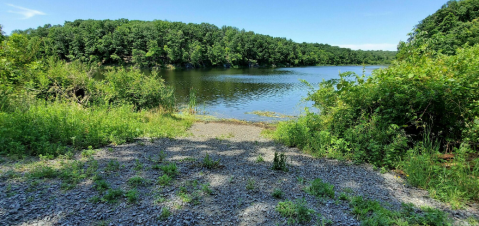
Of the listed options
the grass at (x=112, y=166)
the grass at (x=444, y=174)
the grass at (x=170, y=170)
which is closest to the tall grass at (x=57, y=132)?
the grass at (x=112, y=166)

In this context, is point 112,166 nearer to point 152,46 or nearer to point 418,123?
point 418,123

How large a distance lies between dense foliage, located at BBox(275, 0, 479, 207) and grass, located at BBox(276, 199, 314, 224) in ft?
9.90

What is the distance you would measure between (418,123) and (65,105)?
45.7 ft

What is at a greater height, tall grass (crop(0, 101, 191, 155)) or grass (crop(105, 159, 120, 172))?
tall grass (crop(0, 101, 191, 155))

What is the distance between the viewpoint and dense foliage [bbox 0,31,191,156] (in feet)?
22.2

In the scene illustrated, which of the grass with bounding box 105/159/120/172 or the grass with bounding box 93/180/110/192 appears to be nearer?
the grass with bounding box 93/180/110/192

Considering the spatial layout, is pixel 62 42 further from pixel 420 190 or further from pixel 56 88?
pixel 420 190

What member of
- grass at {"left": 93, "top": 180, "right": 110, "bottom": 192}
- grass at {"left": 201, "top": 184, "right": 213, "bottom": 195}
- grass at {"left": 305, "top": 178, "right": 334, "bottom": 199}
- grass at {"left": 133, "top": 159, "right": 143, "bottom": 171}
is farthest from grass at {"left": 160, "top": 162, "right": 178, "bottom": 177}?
grass at {"left": 305, "top": 178, "right": 334, "bottom": 199}

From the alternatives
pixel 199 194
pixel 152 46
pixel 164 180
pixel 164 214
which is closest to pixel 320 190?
pixel 199 194

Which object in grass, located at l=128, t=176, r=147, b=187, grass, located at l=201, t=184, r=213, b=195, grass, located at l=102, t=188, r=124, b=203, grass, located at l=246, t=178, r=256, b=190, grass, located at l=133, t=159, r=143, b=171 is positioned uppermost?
grass, located at l=102, t=188, r=124, b=203

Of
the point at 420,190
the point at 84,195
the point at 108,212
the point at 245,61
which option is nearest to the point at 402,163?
the point at 420,190

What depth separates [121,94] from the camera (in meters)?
14.1

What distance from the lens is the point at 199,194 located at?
4.31m

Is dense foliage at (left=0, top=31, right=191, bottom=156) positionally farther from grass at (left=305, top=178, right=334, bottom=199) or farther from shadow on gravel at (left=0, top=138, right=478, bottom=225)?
grass at (left=305, top=178, right=334, bottom=199)
